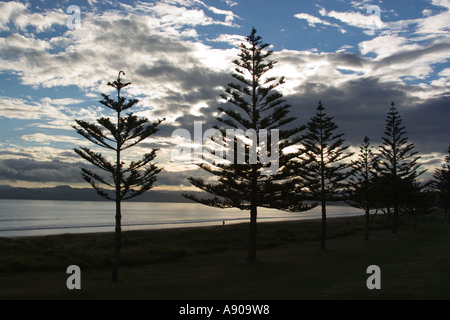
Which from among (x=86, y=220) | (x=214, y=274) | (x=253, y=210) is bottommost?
(x=86, y=220)

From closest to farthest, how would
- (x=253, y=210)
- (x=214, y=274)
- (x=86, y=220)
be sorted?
(x=214, y=274) < (x=253, y=210) < (x=86, y=220)

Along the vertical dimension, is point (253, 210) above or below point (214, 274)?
above

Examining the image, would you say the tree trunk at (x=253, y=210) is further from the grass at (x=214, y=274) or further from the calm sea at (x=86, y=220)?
the calm sea at (x=86, y=220)

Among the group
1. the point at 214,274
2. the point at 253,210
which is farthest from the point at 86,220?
the point at 214,274

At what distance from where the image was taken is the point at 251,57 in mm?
18906

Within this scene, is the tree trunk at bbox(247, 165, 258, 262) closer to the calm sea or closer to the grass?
the grass

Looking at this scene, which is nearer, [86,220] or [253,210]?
[253,210]

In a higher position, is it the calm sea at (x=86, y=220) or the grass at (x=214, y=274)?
the grass at (x=214, y=274)

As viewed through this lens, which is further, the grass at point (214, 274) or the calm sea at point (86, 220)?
the calm sea at point (86, 220)

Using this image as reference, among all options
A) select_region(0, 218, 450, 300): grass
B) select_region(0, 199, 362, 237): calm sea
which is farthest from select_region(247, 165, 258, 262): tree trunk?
select_region(0, 199, 362, 237): calm sea

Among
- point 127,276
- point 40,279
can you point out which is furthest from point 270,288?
point 40,279

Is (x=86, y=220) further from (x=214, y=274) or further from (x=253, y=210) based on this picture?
(x=214, y=274)

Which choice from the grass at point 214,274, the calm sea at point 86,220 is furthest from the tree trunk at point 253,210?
the calm sea at point 86,220

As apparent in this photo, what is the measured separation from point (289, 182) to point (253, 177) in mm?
2046
